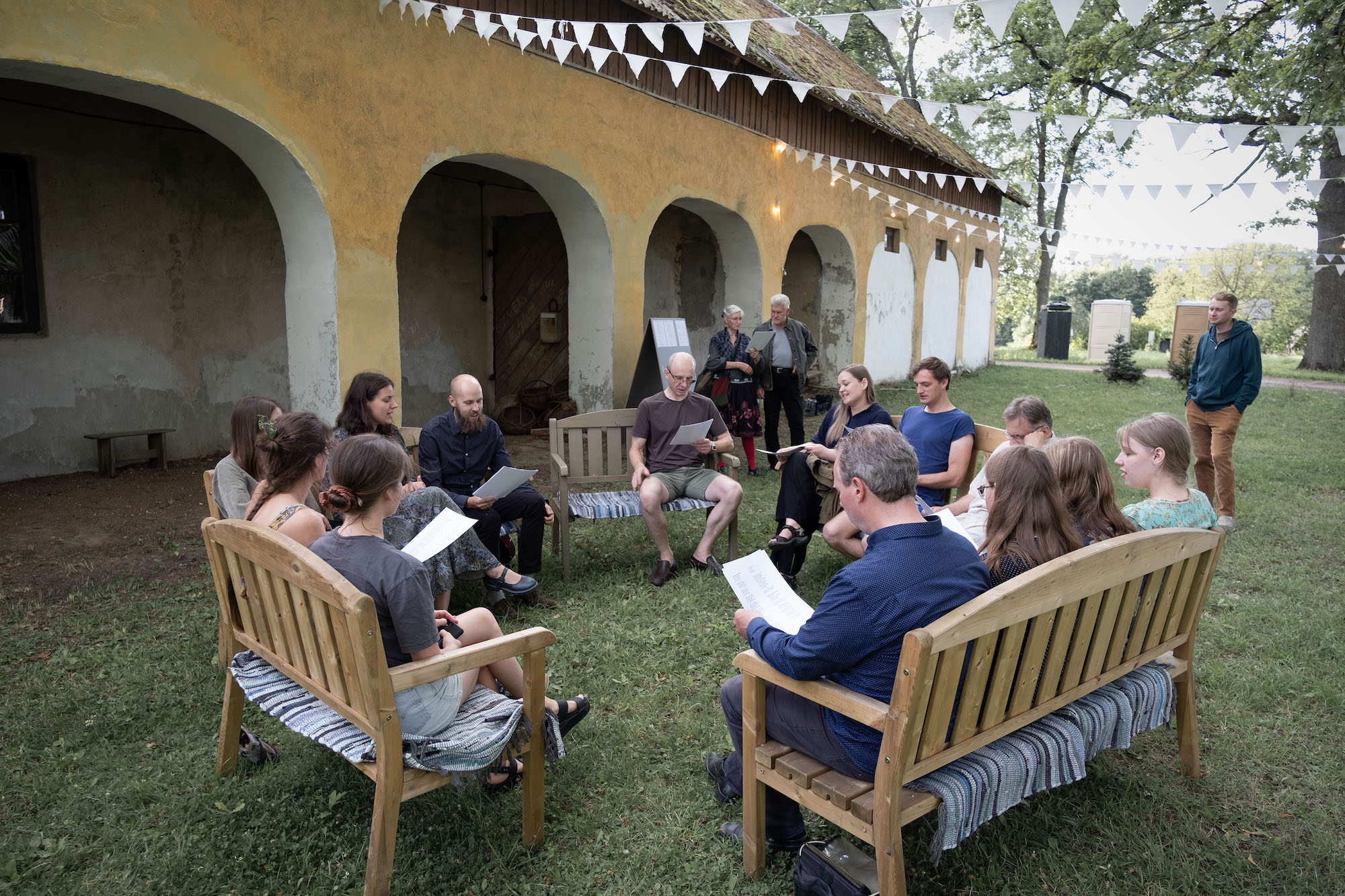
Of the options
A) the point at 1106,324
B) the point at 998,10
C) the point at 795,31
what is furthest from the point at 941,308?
the point at 1106,324

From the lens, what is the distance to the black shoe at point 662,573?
4.93 m

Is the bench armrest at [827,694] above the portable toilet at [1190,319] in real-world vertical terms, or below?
below

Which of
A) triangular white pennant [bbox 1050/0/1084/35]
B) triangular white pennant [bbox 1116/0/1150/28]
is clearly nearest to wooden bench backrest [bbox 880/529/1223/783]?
triangular white pennant [bbox 1116/0/1150/28]

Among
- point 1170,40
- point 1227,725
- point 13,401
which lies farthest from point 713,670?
point 1170,40

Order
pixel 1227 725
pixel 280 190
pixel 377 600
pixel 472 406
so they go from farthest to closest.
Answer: pixel 280 190 → pixel 472 406 → pixel 1227 725 → pixel 377 600

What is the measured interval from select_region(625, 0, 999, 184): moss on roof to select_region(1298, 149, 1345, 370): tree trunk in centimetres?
697

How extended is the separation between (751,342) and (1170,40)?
9.65m

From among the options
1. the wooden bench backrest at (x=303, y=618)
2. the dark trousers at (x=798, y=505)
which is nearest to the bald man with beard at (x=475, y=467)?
the dark trousers at (x=798, y=505)

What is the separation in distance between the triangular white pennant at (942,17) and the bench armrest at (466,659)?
3.36 metres

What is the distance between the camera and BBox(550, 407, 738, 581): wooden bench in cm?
513

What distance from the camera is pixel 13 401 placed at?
6.56 meters

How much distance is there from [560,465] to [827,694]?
127 inches

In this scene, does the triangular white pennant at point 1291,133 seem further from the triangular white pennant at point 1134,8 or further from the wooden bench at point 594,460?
the wooden bench at point 594,460

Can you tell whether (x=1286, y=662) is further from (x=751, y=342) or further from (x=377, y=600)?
(x=751, y=342)
